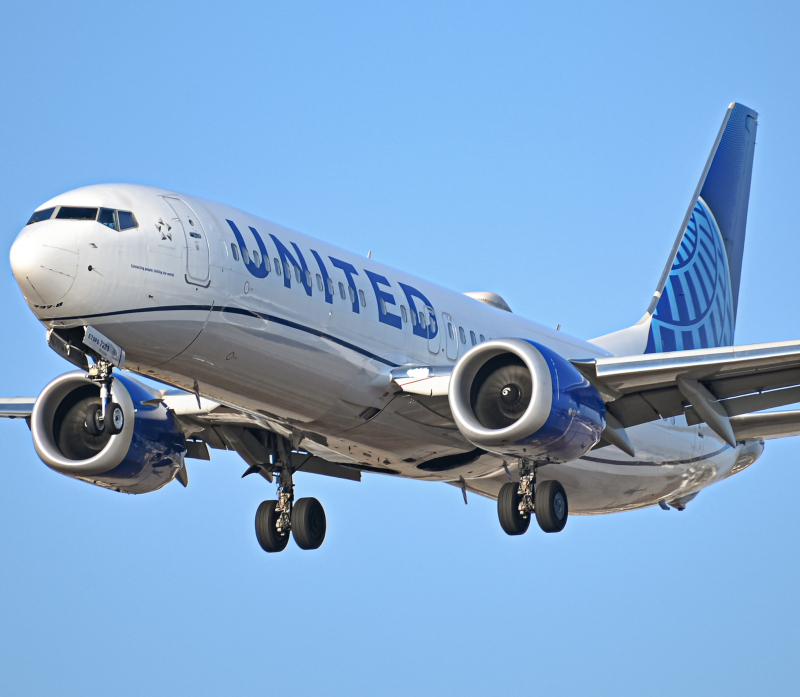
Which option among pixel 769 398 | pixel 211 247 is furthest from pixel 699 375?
pixel 211 247

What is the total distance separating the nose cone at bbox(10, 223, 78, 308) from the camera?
1892 centimetres

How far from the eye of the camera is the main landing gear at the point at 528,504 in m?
25.1

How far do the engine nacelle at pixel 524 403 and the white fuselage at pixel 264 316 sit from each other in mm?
1225

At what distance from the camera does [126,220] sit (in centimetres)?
1991

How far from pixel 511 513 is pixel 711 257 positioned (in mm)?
17639

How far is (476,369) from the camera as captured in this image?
2272 cm

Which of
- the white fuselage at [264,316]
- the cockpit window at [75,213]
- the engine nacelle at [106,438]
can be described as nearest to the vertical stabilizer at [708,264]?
the white fuselage at [264,316]

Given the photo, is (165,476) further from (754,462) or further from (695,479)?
(754,462)

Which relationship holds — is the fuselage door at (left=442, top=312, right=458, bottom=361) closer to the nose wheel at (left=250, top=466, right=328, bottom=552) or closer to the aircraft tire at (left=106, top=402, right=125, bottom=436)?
the nose wheel at (left=250, top=466, right=328, bottom=552)

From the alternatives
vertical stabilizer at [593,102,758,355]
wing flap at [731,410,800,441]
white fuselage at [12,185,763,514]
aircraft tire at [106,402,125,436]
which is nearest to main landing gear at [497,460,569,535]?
white fuselage at [12,185,763,514]

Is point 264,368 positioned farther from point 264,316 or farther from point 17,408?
point 17,408

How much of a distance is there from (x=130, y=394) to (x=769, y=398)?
1287 centimetres

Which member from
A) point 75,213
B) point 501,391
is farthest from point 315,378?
point 75,213

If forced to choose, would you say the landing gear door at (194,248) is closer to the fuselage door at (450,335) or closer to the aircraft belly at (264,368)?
the aircraft belly at (264,368)
